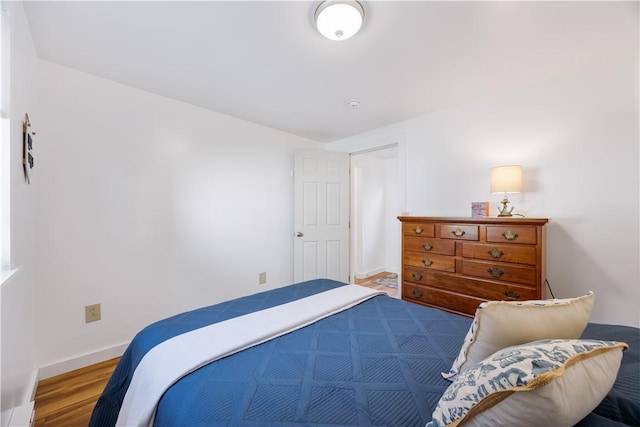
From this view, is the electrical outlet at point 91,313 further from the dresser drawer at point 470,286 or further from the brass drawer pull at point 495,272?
the brass drawer pull at point 495,272

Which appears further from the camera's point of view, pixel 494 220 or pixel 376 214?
pixel 376 214

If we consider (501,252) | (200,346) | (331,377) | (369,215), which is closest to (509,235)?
(501,252)

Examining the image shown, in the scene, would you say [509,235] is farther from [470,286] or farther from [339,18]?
[339,18]

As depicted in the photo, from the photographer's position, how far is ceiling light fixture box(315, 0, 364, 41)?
51.3 inches

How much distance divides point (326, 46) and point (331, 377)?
5.96 ft

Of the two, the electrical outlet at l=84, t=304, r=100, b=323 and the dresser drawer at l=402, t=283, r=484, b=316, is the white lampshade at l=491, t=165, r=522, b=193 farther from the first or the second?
the electrical outlet at l=84, t=304, r=100, b=323

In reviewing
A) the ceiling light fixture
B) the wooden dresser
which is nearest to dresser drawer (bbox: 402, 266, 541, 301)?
the wooden dresser

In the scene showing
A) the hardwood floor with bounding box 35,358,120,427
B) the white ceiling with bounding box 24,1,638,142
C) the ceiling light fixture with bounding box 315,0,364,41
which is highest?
the white ceiling with bounding box 24,1,638,142

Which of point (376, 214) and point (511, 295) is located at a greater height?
point (376, 214)

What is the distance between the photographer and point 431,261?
7.52 feet

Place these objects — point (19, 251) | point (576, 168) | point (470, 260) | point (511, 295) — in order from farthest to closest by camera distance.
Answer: point (470, 260), point (576, 168), point (511, 295), point (19, 251)

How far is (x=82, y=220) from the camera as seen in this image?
6.59ft

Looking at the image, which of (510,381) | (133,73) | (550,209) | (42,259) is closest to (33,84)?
(133,73)

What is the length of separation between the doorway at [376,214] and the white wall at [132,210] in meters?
2.14
